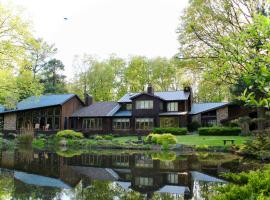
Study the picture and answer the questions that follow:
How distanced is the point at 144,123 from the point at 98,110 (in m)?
7.93

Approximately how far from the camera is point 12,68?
2150 cm

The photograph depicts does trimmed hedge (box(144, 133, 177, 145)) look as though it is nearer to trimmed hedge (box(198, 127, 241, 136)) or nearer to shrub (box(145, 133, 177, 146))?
shrub (box(145, 133, 177, 146))

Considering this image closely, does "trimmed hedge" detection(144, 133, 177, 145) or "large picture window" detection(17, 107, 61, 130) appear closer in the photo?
"trimmed hedge" detection(144, 133, 177, 145)

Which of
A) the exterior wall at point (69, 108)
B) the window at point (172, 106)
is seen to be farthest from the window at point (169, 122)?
the exterior wall at point (69, 108)

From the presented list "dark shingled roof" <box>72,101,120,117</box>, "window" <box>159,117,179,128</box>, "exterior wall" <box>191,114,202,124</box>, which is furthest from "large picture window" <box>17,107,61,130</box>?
"exterior wall" <box>191,114,202,124</box>

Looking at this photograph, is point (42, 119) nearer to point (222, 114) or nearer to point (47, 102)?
point (47, 102)

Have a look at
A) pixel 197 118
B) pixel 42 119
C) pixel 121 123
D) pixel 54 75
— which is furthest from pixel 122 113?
pixel 54 75

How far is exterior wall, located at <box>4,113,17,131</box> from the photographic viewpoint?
4844cm

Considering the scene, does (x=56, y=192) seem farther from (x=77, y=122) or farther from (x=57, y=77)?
(x=57, y=77)

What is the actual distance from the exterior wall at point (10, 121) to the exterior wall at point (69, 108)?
8.09 metres

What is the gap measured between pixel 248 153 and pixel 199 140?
938 cm

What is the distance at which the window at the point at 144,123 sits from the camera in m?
43.8

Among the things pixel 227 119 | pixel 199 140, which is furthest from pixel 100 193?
pixel 227 119

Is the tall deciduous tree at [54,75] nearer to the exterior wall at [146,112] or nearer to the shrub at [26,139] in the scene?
the exterior wall at [146,112]
